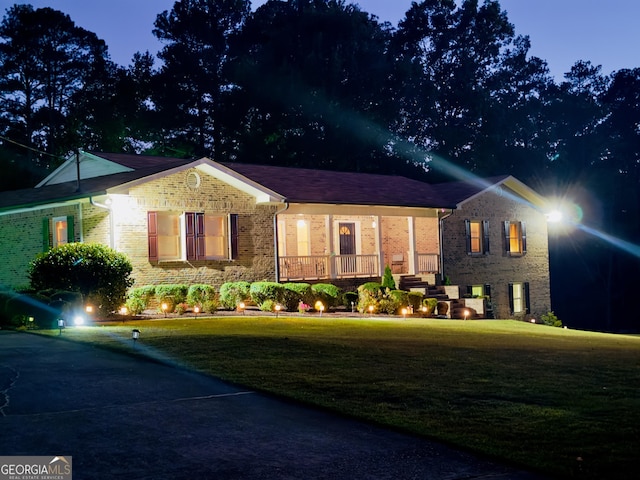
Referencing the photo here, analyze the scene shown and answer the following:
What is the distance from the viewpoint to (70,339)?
13.6 m

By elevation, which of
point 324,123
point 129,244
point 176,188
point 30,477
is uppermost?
point 324,123

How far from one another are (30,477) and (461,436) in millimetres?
3573

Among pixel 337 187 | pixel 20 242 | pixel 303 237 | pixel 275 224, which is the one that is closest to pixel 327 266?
pixel 303 237

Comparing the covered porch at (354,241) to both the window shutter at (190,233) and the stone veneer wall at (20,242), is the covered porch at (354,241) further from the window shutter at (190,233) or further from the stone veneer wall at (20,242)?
the stone veneer wall at (20,242)

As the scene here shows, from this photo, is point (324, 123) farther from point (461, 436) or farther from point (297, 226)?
point (461, 436)

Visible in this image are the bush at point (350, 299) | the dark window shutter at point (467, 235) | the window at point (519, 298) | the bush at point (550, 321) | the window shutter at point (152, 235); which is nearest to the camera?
the window shutter at point (152, 235)

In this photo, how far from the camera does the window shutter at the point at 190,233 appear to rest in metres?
23.1

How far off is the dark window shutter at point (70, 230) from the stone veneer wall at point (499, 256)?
1434 centimetres

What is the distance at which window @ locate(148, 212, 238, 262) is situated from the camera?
75.9 feet

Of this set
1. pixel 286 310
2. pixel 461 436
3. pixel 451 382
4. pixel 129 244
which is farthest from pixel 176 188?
pixel 461 436

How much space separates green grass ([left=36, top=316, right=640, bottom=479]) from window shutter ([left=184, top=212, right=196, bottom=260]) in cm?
700

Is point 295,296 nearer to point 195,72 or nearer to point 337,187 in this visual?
point 337,187

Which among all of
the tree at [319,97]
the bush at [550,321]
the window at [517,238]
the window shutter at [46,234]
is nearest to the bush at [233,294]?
the window shutter at [46,234]

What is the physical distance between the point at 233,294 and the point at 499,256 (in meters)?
14.1
